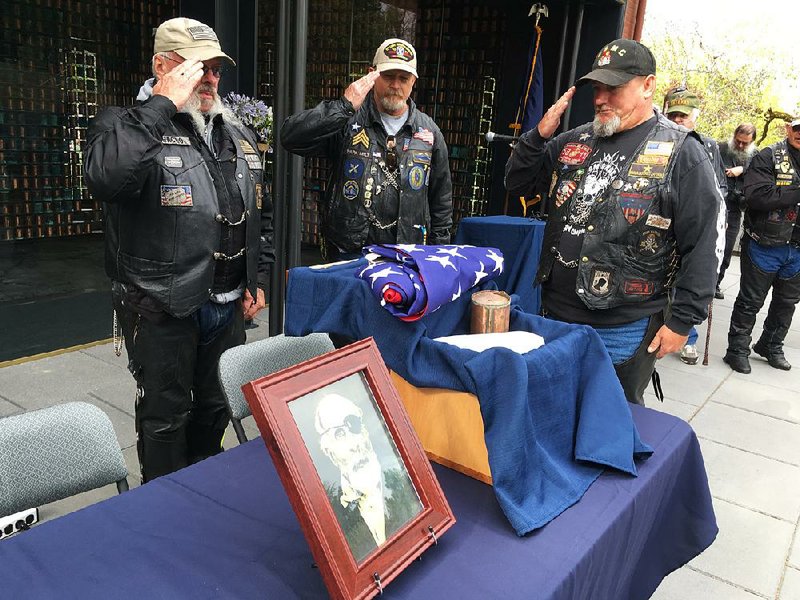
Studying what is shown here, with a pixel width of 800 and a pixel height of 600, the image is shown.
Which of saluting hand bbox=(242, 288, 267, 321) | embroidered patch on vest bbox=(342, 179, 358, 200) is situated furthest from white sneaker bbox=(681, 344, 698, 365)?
saluting hand bbox=(242, 288, 267, 321)

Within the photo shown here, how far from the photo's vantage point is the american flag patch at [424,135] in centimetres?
301

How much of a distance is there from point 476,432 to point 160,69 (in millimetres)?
1655

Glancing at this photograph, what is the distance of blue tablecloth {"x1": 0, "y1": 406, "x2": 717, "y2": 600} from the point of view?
3.34 feet

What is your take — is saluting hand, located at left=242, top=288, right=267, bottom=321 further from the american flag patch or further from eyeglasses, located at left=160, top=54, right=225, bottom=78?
the american flag patch

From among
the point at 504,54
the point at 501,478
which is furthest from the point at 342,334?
the point at 504,54

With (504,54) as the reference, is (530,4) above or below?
above

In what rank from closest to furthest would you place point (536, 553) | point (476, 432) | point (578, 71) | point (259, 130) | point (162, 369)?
1. point (536, 553)
2. point (476, 432)
3. point (162, 369)
4. point (259, 130)
5. point (578, 71)

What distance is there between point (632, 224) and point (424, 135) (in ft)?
3.95

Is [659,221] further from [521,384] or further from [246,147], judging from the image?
[246,147]

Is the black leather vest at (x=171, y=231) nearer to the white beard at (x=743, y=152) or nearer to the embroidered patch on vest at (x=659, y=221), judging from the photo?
the embroidered patch on vest at (x=659, y=221)

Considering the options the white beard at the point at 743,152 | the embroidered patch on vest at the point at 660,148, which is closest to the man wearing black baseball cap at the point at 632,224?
the embroidered patch on vest at the point at 660,148

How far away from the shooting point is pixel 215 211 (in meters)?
2.14

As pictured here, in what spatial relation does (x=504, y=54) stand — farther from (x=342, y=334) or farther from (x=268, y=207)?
(x=342, y=334)

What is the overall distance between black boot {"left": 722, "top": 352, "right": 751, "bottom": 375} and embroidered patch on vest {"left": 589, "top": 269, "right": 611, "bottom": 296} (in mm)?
3510
